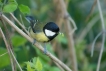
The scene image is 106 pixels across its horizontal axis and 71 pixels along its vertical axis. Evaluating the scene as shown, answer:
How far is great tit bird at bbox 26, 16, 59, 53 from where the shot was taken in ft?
4.61

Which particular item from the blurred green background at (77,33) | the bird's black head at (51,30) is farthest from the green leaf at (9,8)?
the blurred green background at (77,33)

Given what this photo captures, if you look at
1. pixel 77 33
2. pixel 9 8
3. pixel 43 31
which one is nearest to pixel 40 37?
pixel 43 31

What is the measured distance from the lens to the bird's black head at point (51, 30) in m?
1.39

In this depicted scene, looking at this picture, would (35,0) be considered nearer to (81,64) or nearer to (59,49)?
(59,49)

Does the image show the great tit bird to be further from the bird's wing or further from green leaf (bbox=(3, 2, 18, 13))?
green leaf (bbox=(3, 2, 18, 13))

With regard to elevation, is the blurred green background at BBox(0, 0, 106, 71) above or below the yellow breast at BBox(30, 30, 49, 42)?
below

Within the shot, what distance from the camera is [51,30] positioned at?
141 cm

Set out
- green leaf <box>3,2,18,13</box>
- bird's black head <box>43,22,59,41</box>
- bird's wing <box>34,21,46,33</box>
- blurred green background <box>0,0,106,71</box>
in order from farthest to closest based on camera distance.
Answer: blurred green background <box>0,0,106,71</box>
bird's wing <box>34,21,46,33</box>
bird's black head <box>43,22,59,41</box>
green leaf <box>3,2,18,13</box>

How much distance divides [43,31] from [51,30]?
0.10 m

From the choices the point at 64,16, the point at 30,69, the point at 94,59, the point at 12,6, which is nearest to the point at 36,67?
the point at 30,69

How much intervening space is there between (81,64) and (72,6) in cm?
48

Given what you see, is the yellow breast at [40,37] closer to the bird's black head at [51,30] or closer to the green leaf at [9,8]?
the bird's black head at [51,30]

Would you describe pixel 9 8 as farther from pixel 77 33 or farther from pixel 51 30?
pixel 77 33

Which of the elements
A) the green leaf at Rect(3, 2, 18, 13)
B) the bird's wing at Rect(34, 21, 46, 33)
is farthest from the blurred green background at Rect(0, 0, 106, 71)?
the green leaf at Rect(3, 2, 18, 13)
